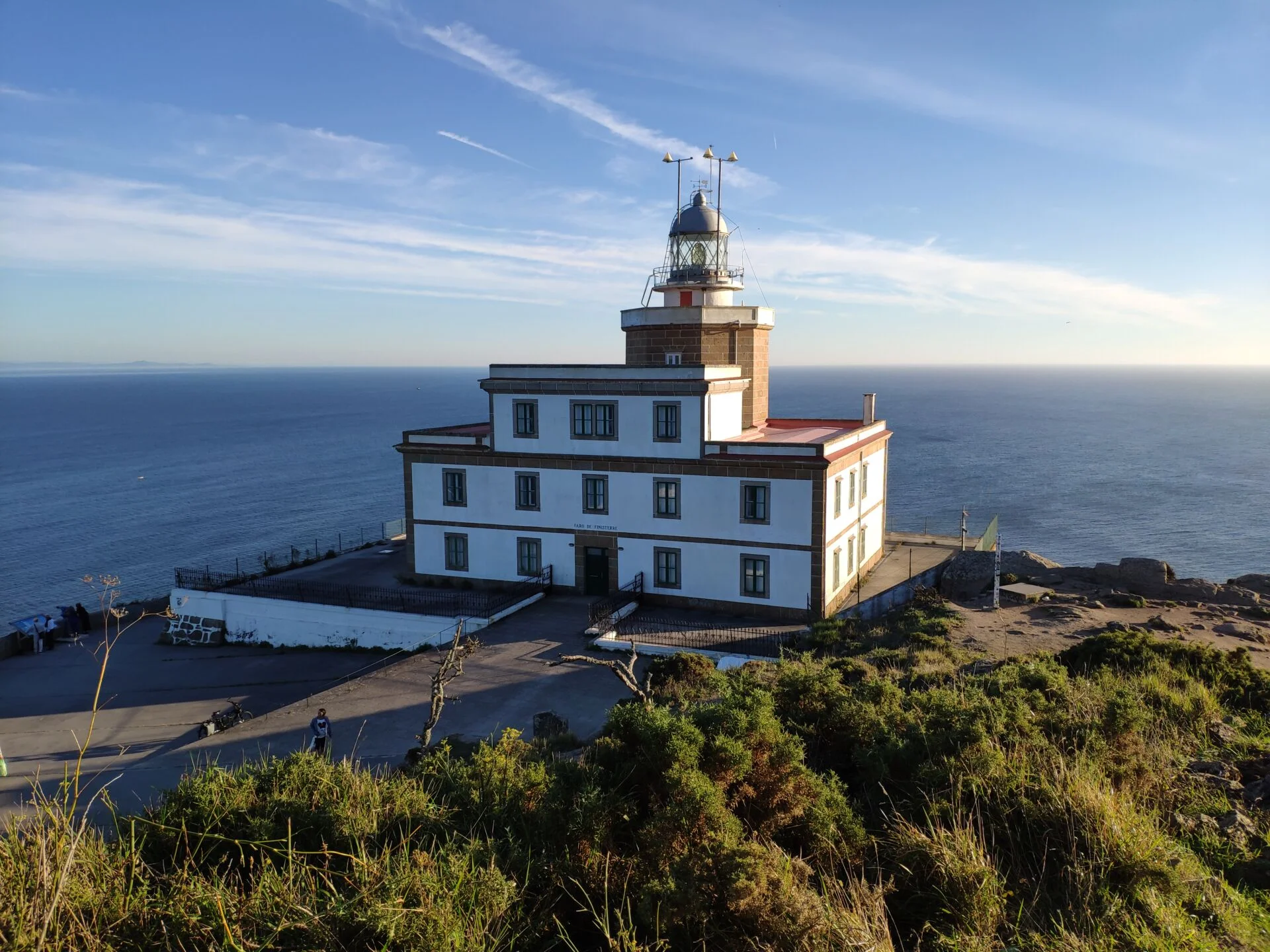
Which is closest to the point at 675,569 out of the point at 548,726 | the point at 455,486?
the point at 455,486

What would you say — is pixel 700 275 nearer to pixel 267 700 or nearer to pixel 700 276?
pixel 700 276

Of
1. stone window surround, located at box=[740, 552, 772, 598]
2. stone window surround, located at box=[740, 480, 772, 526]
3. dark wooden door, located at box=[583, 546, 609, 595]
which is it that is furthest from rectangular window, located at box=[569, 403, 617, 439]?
stone window surround, located at box=[740, 552, 772, 598]

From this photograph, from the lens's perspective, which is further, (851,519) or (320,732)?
(851,519)

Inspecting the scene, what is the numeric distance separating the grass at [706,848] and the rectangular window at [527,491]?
656 inches

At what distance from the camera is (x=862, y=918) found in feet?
18.5

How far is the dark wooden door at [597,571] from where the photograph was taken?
26.3 metres

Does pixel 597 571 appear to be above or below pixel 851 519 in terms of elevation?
below

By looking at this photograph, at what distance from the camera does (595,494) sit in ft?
86.0

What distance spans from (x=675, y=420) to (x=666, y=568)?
4.37 meters

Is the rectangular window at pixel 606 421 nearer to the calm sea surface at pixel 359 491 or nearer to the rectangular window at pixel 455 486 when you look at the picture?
the rectangular window at pixel 455 486

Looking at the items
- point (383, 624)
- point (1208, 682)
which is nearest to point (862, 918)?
point (1208, 682)

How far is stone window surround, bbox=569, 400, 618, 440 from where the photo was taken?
25.6 metres

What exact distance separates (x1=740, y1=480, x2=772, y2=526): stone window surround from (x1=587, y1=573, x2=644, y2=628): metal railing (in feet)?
12.0

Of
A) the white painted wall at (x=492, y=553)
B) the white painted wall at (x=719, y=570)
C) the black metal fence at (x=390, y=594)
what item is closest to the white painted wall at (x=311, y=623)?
the black metal fence at (x=390, y=594)
